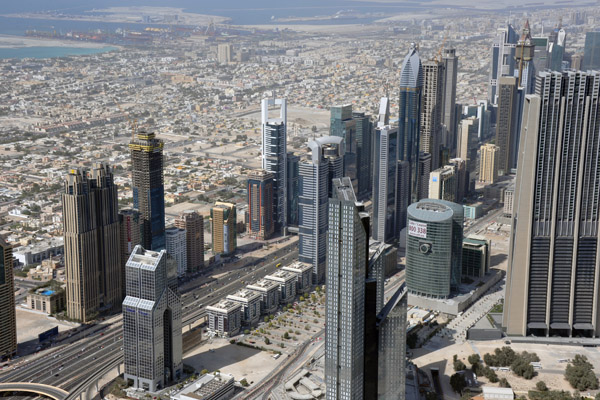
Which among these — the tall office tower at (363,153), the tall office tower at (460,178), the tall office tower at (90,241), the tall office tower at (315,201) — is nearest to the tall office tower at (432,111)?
→ the tall office tower at (460,178)

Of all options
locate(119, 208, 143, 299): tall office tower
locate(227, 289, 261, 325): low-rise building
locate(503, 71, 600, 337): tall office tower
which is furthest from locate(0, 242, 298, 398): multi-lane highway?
locate(503, 71, 600, 337): tall office tower

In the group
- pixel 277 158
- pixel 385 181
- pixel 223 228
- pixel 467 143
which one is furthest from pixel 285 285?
pixel 467 143

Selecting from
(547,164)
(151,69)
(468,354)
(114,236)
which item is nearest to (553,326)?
(468,354)

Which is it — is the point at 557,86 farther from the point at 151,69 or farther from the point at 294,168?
the point at 151,69

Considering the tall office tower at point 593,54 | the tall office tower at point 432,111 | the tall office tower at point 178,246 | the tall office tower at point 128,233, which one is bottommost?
the tall office tower at point 178,246

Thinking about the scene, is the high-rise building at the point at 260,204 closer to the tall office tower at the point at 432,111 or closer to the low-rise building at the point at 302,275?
the low-rise building at the point at 302,275

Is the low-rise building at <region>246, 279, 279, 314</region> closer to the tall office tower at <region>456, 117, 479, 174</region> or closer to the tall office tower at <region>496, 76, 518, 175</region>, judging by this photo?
the tall office tower at <region>456, 117, 479, 174</region>
